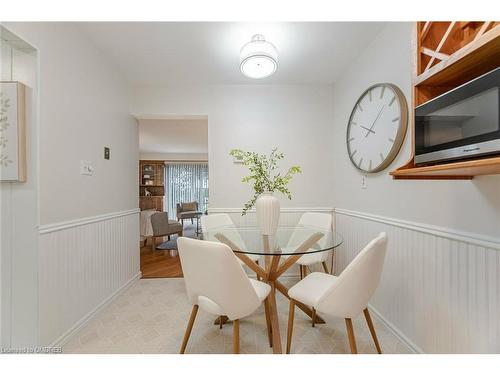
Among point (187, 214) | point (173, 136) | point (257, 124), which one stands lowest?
point (187, 214)

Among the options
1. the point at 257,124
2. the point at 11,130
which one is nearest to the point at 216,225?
the point at 257,124

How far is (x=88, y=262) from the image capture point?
1861 millimetres

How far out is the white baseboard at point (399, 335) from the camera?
1.44 metres

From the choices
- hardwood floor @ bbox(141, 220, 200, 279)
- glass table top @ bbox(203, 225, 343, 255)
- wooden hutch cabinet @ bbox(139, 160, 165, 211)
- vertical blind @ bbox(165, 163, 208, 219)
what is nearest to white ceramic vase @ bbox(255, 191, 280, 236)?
glass table top @ bbox(203, 225, 343, 255)

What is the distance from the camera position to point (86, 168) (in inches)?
73.6

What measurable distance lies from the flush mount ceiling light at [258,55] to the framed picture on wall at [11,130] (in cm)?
151

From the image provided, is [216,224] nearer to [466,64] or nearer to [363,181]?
[363,181]

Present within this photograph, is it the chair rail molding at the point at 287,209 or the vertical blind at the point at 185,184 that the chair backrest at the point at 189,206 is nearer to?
the vertical blind at the point at 185,184

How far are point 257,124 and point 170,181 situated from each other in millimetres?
5591

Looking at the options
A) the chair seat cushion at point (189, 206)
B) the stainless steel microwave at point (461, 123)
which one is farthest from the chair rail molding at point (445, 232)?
the chair seat cushion at point (189, 206)
